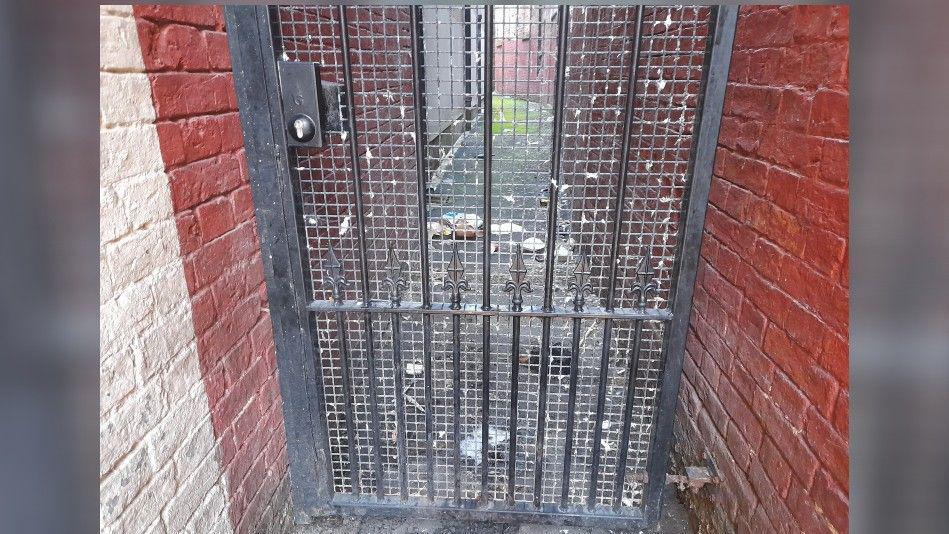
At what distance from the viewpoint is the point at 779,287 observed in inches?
62.9

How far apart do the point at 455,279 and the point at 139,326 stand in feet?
3.18

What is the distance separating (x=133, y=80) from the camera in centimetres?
125

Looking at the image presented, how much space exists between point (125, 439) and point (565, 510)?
169 centimetres

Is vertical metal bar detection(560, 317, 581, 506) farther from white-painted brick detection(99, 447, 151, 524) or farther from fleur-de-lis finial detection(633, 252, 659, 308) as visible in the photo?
white-painted brick detection(99, 447, 151, 524)

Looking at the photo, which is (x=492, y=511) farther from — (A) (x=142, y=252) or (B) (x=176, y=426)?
(A) (x=142, y=252)

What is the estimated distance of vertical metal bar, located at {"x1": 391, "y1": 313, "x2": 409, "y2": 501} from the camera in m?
2.03

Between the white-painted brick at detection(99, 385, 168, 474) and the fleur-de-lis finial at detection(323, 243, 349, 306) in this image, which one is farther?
the fleur-de-lis finial at detection(323, 243, 349, 306)

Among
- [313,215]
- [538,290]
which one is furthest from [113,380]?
[538,290]

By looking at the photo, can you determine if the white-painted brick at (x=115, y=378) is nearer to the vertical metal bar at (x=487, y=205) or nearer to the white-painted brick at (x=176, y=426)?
the white-painted brick at (x=176, y=426)

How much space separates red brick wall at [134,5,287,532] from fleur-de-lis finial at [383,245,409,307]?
0.47 meters

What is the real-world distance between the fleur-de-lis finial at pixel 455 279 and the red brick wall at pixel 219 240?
27.2 inches

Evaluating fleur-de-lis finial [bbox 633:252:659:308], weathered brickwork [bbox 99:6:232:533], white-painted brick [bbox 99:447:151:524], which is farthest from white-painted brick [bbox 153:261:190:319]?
fleur-de-lis finial [bbox 633:252:659:308]

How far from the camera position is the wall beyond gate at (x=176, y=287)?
121 cm
